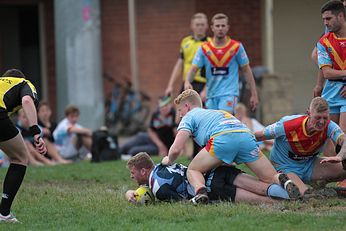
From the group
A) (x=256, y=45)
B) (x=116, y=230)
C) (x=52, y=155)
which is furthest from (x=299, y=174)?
(x=256, y=45)

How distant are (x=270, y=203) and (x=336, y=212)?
0.77 meters

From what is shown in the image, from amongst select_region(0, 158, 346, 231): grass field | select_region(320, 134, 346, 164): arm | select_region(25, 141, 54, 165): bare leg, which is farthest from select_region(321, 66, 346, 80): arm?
select_region(25, 141, 54, 165): bare leg

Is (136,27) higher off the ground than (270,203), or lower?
higher

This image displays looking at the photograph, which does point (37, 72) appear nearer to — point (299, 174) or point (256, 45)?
point (256, 45)

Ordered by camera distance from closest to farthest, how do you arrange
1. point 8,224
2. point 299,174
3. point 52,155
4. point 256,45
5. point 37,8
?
1. point 8,224
2. point 299,174
3. point 52,155
4. point 256,45
5. point 37,8

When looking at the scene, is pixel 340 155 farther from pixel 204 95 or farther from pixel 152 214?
pixel 204 95

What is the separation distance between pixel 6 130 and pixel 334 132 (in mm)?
3199

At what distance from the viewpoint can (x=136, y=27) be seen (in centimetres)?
2022

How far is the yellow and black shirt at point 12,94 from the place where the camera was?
7.87 m

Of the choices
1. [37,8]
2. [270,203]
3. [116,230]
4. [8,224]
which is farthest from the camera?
[37,8]

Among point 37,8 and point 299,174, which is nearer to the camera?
point 299,174

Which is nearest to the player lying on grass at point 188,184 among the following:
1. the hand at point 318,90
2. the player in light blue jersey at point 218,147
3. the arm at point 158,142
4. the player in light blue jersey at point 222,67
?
the player in light blue jersey at point 218,147

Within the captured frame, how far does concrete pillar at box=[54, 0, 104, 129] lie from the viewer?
17703 millimetres

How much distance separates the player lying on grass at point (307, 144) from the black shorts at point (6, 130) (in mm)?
2537
